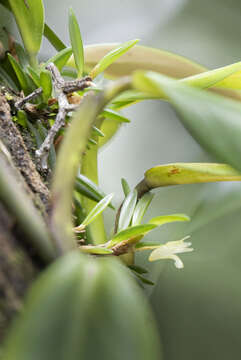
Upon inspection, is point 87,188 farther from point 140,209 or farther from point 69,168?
point 69,168

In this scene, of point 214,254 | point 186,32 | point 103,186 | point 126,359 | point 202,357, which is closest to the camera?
point 126,359

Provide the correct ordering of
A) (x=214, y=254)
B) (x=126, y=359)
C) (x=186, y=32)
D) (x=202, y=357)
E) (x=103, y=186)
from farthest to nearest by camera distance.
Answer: (x=186, y=32)
(x=103, y=186)
(x=214, y=254)
(x=202, y=357)
(x=126, y=359)

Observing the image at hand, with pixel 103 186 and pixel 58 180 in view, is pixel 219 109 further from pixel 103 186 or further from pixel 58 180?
pixel 103 186

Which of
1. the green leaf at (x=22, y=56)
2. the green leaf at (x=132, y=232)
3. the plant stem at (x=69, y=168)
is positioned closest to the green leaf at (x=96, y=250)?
the green leaf at (x=132, y=232)

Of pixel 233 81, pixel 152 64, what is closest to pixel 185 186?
pixel 152 64

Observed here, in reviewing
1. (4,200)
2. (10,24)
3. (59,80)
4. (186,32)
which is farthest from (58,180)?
(186,32)
